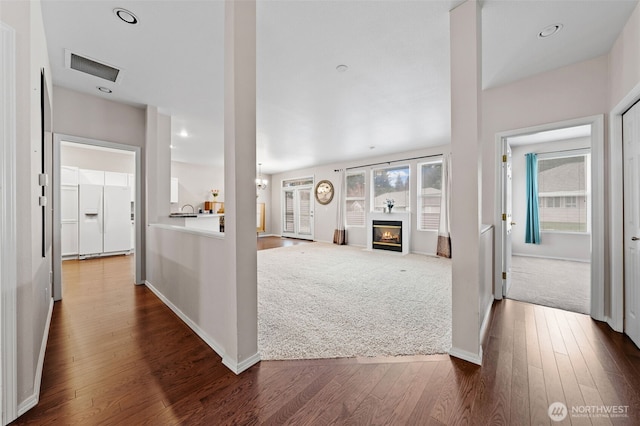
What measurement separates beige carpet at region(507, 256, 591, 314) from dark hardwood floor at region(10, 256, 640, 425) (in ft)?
2.31

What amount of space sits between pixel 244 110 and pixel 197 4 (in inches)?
35.1

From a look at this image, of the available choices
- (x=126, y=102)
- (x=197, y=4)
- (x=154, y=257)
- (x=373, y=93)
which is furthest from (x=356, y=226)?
(x=197, y=4)

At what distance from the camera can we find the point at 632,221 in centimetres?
207

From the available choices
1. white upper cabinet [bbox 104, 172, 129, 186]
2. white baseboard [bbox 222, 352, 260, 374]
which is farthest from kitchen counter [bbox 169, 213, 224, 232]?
white upper cabinet [bbox 104, 172, 129, 186]

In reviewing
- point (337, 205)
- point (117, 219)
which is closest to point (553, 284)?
point (337, 205)

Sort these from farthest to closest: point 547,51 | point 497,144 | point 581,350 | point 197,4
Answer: point 497,144, point 547,51, point 581,350, point 197,4

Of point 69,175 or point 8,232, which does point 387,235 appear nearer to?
point 8,232

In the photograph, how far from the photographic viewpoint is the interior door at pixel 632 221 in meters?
1.97

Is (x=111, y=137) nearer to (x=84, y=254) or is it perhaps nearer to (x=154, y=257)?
(x=154, y=257)

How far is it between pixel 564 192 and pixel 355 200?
468 cm

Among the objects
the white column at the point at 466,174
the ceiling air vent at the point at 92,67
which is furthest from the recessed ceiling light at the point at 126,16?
the white column at the point at 466,174

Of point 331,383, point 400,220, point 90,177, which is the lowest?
point 331,383

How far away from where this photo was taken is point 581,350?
74.8 inches

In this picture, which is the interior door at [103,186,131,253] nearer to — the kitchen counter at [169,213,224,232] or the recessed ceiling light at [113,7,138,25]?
the kitchen counter at [169,213,224,232]
